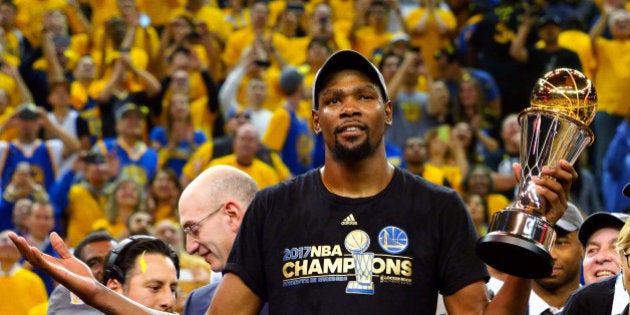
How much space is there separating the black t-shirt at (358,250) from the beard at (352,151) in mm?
111

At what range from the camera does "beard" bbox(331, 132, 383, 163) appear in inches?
140

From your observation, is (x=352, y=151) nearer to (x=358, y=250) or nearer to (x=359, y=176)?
(x=359, y=176)

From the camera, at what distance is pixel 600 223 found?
17.5ft

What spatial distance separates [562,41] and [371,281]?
33.6 ft

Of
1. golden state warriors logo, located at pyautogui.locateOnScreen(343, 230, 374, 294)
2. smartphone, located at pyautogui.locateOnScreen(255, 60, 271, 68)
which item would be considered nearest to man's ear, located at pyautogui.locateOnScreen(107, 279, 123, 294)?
golden state warriors logo, located at pyautogui.locateOnScreen(343, 230, 374, 294)

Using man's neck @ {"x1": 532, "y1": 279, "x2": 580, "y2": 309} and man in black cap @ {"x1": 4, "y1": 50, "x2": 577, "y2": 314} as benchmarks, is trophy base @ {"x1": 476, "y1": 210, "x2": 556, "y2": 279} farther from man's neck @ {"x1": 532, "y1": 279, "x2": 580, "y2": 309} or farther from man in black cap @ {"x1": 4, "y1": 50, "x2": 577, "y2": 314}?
man's neck @ {"x1": 532, "y1": 279, "x2": 580, "y2": 309}

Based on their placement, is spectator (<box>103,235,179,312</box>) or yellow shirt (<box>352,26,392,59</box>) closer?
spectator (<box>103,235,179,312</box>)

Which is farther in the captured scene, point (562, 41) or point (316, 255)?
point (562, 41)

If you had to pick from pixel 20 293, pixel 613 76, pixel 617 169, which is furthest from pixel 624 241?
pixel 613 76

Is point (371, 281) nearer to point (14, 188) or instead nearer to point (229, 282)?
point (229, 282)

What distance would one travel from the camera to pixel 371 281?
11.3 ft

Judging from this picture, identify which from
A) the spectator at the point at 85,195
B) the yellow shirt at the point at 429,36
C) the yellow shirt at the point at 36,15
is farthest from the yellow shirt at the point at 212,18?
the spectator at the point at 85,195

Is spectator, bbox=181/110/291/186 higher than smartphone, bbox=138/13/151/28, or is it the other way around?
smartphone, bbox=138/13/151/28

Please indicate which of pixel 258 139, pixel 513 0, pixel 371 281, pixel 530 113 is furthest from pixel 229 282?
pixel 513 0
